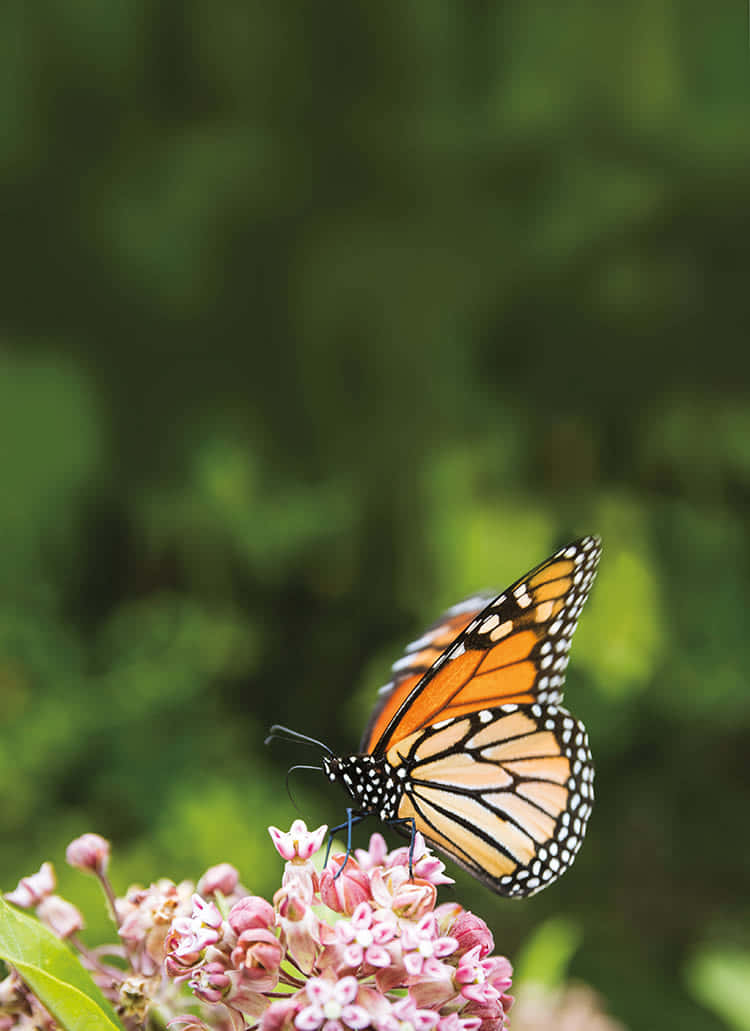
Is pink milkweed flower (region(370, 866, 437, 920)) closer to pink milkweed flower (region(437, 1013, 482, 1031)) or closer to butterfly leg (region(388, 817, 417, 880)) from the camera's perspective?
butterfly leg (region(388, 817, 417, 880))

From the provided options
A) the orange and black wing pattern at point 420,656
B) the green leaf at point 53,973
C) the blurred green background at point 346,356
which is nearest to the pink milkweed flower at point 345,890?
the green leaf at point 53,973

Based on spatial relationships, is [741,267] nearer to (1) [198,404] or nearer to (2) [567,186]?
(2) [567,186]

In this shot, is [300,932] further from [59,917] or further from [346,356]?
[346,356]

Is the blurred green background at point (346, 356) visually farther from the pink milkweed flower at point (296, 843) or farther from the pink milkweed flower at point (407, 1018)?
the pink milkweed flower at point (407, 1018)

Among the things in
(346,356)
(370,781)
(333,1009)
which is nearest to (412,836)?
(370,781)

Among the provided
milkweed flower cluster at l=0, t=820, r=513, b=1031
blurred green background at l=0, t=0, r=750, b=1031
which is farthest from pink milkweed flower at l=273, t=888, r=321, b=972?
blurred green background at l=0, t=0, r=750, b=1031

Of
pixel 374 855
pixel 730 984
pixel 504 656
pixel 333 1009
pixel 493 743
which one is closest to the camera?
pixel 333 1009
